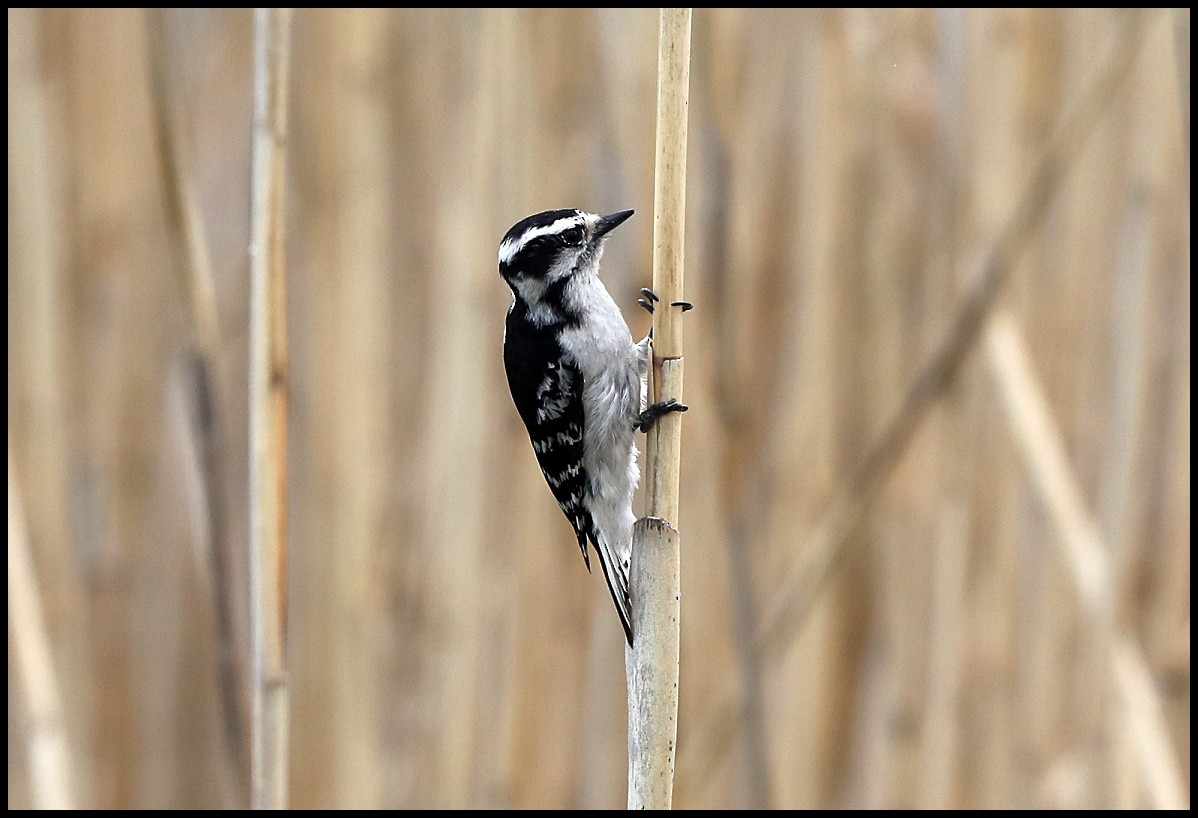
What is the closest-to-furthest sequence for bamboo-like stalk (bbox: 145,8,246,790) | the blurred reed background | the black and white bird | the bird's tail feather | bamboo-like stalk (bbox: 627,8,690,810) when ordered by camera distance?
bamboo-like stalk (bbox: 627,8,690,810) → bamboo-like stalk (bbox: 145,8,246,790) → the bird's tail feather → the black and white bird → the blurred reed background

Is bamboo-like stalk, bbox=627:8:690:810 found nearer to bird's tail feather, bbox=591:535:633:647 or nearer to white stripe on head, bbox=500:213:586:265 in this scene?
bird's tail feather, bbox=591:535:633:647

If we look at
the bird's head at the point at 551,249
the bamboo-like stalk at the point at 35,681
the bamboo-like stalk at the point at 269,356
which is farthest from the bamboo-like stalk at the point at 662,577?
the bamboo-like stalk at the point at 35,681

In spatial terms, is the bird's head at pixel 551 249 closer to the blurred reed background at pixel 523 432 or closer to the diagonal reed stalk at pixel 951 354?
the blurred reed background at pixel 523 432

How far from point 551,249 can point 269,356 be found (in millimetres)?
614

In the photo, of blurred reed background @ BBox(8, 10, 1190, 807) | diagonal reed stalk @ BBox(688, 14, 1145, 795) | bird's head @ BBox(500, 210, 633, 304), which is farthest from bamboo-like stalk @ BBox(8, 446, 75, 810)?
diagonal reed stalk @ BBox(688, 14, 1145, 795)

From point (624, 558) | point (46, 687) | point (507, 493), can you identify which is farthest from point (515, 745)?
point (46, 687)

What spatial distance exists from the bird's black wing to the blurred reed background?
31cm

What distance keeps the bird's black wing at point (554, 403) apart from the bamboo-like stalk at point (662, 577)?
0.65 m

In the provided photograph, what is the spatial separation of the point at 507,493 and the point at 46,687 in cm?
85

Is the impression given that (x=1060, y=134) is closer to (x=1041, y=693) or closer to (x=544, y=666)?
(x=1041, y=693)

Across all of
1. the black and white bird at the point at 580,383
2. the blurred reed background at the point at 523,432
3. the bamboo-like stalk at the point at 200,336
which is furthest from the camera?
the blurred reed background at the point at 523,432

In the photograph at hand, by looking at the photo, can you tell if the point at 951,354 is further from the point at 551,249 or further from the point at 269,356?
the point at 269,356

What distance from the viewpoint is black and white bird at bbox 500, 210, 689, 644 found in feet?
5.63

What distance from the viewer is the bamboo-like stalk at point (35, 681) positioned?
180 centimetres
